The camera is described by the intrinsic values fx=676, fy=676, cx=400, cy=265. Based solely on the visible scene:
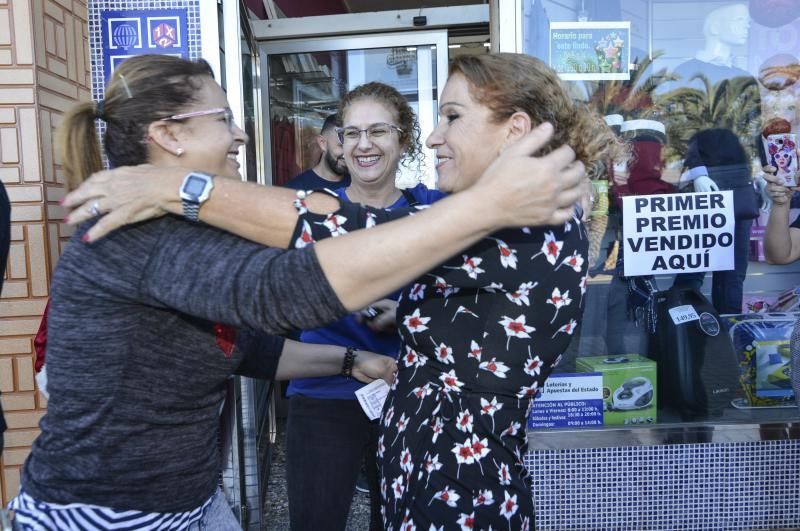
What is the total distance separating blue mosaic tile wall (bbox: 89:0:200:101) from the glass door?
1.74 meters

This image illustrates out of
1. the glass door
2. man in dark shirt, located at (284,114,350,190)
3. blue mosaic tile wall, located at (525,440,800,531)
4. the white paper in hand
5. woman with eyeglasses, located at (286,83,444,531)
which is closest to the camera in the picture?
the white paper in hand

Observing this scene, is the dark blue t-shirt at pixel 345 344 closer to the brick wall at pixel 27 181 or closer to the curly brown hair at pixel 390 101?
the curly brown hair at pixel 390 101

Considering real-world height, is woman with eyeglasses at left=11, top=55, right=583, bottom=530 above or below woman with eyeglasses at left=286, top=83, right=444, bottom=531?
above

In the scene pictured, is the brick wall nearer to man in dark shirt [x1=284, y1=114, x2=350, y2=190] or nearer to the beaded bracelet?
the beaded bracelet

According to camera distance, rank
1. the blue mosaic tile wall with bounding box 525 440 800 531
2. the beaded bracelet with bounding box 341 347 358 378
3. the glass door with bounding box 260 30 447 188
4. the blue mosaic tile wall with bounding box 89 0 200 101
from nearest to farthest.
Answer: the beaded bracelet with bounding box 341 347 358 378
the blue mosaic tile wall with bounding box 89 0 200 101
the blue mosaic tile wall with bounding box 525 440 800 531
the glass door with bounding box 260 30 447 188

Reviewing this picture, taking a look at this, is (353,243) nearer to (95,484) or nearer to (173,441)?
(173,441)

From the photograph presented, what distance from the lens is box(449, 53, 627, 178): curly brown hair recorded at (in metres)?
1.51

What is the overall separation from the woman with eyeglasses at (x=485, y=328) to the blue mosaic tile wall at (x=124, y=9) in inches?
76.8

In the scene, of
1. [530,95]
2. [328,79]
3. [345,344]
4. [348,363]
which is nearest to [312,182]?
[328,79]

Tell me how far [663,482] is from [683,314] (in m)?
0.90

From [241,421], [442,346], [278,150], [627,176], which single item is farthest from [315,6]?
[442,346]

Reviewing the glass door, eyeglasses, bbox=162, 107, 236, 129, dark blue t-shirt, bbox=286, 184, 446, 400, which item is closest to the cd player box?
dark blue t-shirt, bbox=286, 184, 446, 400

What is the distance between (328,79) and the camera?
5.44 meters

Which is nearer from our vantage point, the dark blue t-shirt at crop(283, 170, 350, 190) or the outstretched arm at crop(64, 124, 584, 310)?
the outstretched arm at crop(64, 124, 584, 310)
